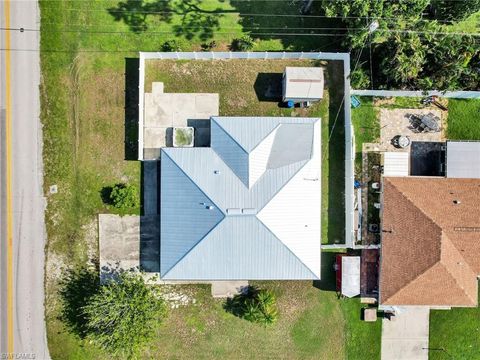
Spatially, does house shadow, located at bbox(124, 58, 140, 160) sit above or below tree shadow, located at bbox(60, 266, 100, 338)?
above

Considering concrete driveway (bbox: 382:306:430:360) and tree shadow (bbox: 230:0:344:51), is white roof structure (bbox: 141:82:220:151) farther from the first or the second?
concrete driveway (bbox: 382:306:430:360)

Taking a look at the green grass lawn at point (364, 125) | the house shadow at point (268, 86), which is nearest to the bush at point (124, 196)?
the house shadow at point (268, 86)

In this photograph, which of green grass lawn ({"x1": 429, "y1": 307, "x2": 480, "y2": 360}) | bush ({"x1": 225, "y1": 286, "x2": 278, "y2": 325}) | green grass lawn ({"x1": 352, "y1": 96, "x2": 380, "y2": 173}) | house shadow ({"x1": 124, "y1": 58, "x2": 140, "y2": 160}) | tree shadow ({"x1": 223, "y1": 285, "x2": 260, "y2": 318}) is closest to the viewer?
bush ({"x1": 225, "y1": 286, "x2": 278, "y2": 325})

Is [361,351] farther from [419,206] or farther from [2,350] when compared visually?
[2,350]

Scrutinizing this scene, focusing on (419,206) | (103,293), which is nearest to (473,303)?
(419,206)

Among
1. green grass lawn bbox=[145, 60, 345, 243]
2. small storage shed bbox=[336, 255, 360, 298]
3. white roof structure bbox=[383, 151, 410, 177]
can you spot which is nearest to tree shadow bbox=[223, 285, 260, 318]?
small storage shed bbox=[336, 255, 360, 298]

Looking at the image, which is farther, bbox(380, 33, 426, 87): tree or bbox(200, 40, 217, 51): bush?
bbox(200, 40, 217, 51): bush
